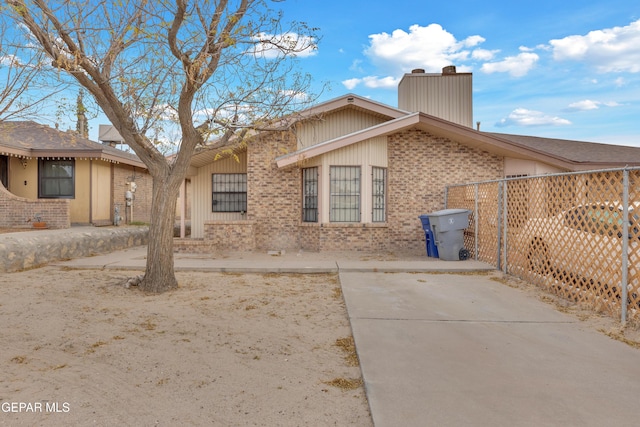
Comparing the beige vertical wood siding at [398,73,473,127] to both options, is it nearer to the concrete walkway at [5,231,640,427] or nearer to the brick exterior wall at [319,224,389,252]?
the brick exterior wall at [319,224,389,252]

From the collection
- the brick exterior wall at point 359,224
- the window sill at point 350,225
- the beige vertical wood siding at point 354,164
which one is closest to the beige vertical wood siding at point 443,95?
the brick exterior wall at point 359,224

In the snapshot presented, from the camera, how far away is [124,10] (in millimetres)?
6691

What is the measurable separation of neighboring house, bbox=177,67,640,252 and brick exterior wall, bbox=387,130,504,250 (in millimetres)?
30

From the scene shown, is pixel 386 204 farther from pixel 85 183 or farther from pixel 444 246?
pixel 85 183

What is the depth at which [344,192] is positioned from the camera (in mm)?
12023

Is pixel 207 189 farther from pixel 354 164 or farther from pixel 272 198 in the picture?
pixel 354 164

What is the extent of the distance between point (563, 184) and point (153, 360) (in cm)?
646

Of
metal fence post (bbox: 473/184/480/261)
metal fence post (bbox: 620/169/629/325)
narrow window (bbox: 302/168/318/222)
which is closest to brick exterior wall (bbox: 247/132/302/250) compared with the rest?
narrow window (bbox: 302/168/318/222)

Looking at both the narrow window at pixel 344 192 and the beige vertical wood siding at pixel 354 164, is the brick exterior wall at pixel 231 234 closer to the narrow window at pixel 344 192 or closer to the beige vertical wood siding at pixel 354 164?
the beige vertical wood siding at pixel 354 164

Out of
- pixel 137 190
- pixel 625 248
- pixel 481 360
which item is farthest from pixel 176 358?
pixel 137 190

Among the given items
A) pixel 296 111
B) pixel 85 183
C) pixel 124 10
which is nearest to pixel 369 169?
pixel 296 111

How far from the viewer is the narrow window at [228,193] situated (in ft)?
46.2

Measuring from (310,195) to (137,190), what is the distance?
11.3 m

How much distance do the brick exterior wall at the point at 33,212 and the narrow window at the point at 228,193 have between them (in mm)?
4767
